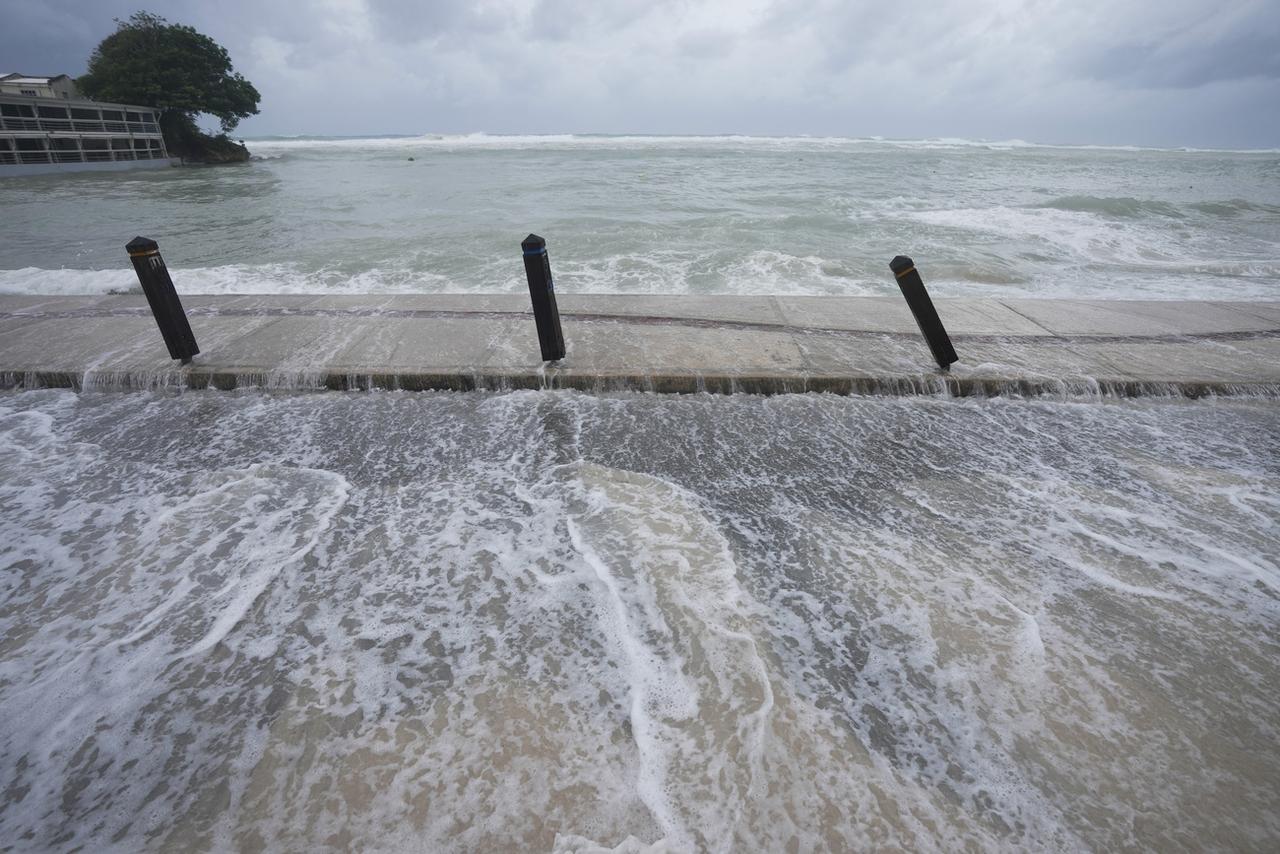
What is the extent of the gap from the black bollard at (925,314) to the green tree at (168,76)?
62.3 meters

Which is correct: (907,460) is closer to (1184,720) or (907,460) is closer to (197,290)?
(1184,720)

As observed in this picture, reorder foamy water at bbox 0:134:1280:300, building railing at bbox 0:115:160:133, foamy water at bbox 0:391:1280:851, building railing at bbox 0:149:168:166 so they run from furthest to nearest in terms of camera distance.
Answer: building railing at bbox 0:149:168:166, building railing at bbox 0:115:160:133, foamy water at bbox 0:134:1280:300, foamy water at bbox 0:391:1280:851

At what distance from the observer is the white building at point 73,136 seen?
31312 millimetres

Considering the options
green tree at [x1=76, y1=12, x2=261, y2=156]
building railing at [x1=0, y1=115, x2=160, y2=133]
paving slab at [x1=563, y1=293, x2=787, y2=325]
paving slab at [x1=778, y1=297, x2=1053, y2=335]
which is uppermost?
green tree at [x1=76, y1=12, x2=261, y2=156]

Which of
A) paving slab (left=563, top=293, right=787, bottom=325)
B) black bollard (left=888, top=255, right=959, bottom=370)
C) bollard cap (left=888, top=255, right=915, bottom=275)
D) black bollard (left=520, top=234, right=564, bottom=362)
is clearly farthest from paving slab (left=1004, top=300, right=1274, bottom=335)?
black bollard (left=520, top=234, right=564, bottom=362)

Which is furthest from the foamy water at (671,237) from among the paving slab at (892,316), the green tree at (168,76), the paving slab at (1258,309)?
the green tree at (168,76)

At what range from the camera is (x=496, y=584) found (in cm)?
278

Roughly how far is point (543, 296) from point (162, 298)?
3.40 m

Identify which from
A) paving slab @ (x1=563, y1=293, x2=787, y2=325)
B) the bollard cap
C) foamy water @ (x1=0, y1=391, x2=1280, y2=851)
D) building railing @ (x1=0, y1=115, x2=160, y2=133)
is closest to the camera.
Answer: foamy water @ (x1=0, y1=391, x2=1280, y2=851)

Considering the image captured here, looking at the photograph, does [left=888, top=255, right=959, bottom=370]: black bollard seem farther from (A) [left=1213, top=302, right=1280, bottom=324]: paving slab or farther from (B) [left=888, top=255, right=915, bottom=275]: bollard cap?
(A) [left=1213, top=302, right=1280, bottom=324]: paving slab

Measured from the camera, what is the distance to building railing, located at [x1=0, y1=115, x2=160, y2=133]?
102 ft

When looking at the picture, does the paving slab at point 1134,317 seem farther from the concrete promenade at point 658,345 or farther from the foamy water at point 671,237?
the foamy water at point 671,237

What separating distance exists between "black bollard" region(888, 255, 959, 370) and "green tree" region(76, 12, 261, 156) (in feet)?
204

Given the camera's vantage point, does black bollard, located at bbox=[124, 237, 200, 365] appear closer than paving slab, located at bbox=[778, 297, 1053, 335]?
Yes
